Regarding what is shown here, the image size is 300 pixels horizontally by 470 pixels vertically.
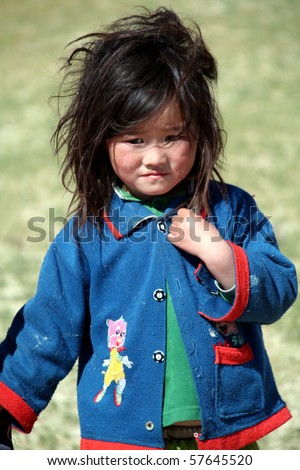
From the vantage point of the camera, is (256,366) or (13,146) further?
(13,146)

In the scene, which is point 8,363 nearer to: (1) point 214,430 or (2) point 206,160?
(1) point 214,430

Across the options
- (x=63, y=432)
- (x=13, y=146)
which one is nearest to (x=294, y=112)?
(x=13, y=146)

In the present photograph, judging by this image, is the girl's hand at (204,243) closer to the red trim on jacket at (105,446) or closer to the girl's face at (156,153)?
the girl's face at (156,153)

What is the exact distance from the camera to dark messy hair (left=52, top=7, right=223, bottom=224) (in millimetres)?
2281

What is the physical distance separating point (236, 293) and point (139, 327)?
287mm

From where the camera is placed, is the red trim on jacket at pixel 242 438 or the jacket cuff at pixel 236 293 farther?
the red trim on jacket at pixel 242 438

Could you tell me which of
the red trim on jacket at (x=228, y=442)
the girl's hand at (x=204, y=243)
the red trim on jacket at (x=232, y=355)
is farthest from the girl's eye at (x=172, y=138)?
the red trim on jacket at (x=228, y=442)

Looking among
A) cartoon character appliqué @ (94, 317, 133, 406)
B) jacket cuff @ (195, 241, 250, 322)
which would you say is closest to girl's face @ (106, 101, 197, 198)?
jacket cuff @ (195, 241, 250, 322)

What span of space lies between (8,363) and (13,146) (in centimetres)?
555

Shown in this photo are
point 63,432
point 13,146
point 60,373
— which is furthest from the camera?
point 13,146

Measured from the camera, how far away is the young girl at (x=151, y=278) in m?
2.29

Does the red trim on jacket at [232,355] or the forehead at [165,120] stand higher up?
the forehead at [165,120]

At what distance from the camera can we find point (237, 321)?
2.39 meters

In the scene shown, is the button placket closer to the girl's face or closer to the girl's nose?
→ the girl's face
